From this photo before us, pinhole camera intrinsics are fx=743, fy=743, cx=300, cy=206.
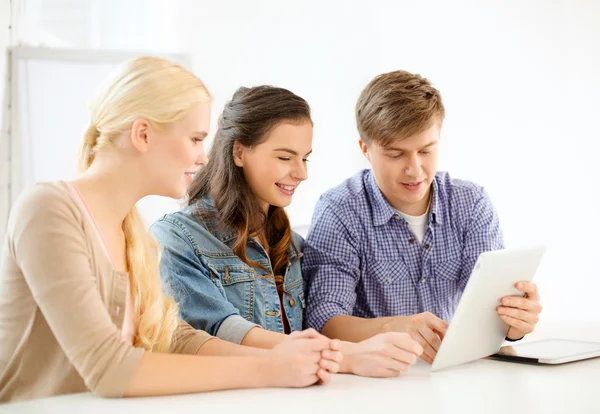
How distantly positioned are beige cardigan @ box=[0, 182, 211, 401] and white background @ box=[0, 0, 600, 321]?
2.31 meters

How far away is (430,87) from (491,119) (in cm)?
199

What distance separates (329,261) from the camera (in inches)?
79.3

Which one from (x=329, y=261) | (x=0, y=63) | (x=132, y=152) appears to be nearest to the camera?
(x=132, y=152)

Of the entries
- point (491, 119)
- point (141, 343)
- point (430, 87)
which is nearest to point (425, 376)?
point (141, 343)

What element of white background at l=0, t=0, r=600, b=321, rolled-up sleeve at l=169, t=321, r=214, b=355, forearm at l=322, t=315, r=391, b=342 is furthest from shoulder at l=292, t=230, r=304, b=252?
white background at l=0, t=0, r=600, b=321

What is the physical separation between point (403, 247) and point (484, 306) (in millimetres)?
664

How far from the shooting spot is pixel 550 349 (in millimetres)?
1559

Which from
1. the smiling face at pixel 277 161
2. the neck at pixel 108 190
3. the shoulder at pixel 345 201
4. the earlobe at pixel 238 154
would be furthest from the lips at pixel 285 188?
the neck at pixel 108 190

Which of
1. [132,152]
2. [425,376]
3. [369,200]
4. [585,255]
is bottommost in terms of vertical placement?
[585,255]

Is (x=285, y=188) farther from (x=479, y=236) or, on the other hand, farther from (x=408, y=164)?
(x=479, y=236)

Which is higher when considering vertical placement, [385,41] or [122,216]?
[385,41]

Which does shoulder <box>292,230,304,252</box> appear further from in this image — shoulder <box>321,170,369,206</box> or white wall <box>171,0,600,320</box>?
white wall <box>171,0,600,320</box>

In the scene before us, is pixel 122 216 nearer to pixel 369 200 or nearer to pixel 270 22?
pixel 369 200

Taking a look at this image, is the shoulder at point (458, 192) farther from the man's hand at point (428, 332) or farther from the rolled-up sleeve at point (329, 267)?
the man's hand at point (428, 332)
